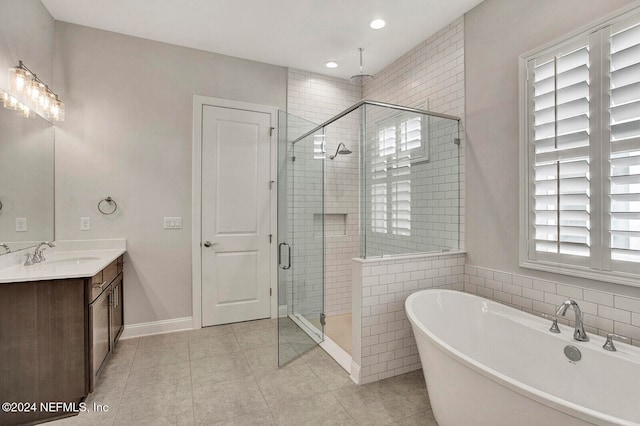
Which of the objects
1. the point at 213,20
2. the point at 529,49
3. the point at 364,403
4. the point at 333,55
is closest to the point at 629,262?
the point at 529,49

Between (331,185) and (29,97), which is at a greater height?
(29,97)

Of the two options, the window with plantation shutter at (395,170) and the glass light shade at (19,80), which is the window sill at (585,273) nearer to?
the window with plantation shutter at (395,170)

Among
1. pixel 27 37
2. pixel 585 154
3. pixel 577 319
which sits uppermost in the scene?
pixel 27 37

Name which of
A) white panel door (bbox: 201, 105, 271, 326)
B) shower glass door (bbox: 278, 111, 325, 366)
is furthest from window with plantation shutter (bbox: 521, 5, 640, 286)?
white panel door (bbox: 201, 105, 271, 326)

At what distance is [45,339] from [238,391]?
1.25 meters

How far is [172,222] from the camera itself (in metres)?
3.25

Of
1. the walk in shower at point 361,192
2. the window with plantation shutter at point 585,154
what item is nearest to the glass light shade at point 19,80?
the walk in shower at point 361,192

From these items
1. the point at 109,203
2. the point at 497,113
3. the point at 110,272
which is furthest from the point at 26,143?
the point at 497,113

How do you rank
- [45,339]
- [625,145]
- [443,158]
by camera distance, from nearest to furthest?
[625,145] < [45,339] < [443,158]

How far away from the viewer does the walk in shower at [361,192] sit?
2531 mm

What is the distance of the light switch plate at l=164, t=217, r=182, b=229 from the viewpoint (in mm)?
3227

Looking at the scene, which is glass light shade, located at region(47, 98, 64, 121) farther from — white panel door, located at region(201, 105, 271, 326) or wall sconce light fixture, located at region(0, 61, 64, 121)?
white panel door, located at region(201, 105, 271, 326)

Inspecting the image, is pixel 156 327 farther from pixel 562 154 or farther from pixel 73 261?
pixel 562 154

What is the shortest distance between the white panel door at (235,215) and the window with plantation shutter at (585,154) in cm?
257
